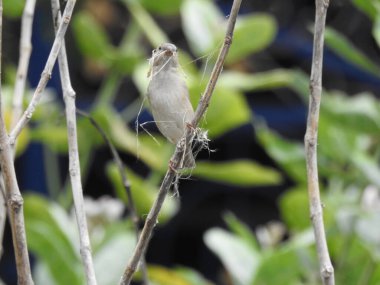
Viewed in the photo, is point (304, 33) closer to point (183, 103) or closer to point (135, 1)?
point (135, 1)

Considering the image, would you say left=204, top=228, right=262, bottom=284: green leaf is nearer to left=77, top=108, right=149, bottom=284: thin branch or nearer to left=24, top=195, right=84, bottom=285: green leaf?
left=24, top=195, right=84, bottom=285: green leaf

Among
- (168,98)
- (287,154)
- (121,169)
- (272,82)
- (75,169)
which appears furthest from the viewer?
(272,82)

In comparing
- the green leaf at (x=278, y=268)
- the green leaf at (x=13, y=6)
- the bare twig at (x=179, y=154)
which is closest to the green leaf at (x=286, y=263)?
the green leaf at (x=278, y=268)

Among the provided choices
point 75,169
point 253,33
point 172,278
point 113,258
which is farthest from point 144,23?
point 75,169

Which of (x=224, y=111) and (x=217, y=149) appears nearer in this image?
(x=217, y=149)

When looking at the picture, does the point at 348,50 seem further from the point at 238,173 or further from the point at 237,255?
the point at 238,173

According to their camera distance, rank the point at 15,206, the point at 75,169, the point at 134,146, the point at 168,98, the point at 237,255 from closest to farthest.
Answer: the point at 15,206 < the point at 75,169 < the point at 168,98 < the point at 237,255 < the point at 134,146

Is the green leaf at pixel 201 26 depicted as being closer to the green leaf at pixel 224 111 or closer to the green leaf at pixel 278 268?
the green leaf at pixel 224 111

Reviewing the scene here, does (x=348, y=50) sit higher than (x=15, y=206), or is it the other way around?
(x=348, y=50)
